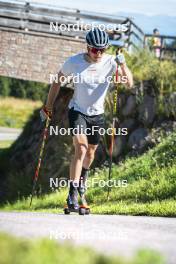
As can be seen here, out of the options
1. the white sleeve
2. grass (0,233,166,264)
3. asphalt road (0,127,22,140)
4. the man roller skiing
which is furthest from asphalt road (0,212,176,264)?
asphalt road (0,127,22,140)

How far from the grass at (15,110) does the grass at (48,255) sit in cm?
6224

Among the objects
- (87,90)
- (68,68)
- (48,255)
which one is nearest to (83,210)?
(87,90)

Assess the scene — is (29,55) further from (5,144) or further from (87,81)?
(5,144)

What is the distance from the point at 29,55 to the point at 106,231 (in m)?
20.0

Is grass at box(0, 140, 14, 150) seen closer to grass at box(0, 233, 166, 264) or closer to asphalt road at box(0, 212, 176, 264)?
asphalt road at box(0, 212, 176, 264)

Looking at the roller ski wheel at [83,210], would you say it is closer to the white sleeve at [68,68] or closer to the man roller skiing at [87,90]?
the man roller skiing at [87,90]

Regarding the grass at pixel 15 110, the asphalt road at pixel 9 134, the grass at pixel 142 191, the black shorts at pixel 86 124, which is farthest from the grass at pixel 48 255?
the grass at pixel 15 110

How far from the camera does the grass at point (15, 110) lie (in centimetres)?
6762

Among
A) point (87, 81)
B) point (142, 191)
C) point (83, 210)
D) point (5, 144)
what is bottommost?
point (83, 210)

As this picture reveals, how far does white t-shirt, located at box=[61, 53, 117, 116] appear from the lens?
8.95 metres

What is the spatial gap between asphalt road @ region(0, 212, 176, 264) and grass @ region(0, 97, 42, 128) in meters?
58.1

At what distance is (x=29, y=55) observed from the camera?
2625 centimetres

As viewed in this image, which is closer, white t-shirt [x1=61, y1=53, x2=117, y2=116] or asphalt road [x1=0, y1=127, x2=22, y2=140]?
white t-shirt [x1=61, y1=53, x2=117, y2=116]

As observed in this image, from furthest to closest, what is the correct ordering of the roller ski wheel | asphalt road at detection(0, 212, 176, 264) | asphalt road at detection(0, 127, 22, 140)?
asphalt road at detection(0, 127, 22, 140)
the roller ski wheel
asphalt road at detection(0, 212, 176, 264)
